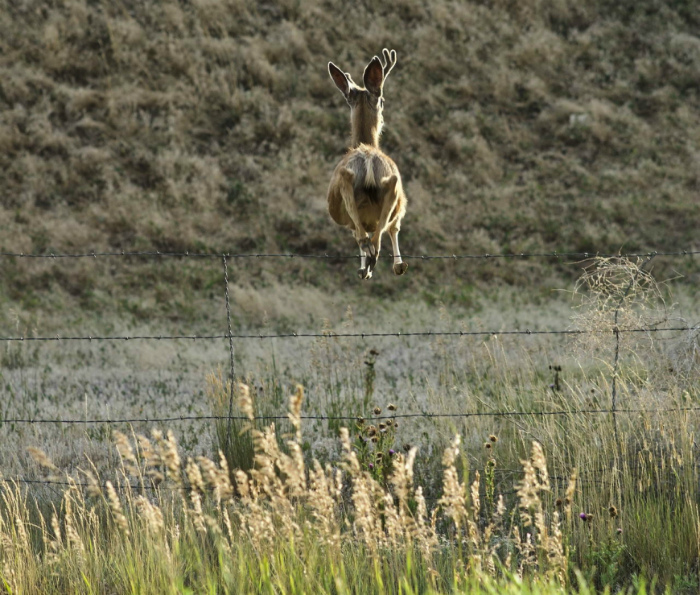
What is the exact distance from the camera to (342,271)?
17.9m

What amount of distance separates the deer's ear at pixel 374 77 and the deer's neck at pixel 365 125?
0.11 meters

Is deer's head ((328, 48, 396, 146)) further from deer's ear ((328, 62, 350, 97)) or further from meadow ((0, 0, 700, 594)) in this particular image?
meadow ((0, 0, 700, 594))

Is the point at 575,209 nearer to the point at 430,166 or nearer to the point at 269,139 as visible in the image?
the point at 430,166

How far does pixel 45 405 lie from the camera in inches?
397

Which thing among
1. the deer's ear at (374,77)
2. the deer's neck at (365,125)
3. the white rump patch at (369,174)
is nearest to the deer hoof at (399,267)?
the white rump patch at (369,174)

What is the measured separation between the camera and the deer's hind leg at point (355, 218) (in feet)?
15.0

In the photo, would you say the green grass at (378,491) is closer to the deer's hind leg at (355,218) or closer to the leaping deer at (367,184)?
the deer's hind leg at (355,218)

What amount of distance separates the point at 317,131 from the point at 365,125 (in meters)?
16.5

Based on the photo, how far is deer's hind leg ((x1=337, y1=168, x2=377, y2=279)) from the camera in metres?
4.56

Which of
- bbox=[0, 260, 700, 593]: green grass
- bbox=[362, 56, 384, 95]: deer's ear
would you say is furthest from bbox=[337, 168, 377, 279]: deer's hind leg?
bbox=[0, 260, 700, 593]: green grass

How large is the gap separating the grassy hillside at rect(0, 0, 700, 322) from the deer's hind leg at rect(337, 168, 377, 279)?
1226 centimetres

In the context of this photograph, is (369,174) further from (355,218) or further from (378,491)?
(378,491)

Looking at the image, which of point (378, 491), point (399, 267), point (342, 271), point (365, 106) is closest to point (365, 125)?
point (365, 106)

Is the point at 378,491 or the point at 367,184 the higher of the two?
the point at 367,184
